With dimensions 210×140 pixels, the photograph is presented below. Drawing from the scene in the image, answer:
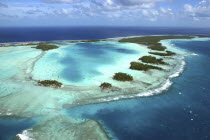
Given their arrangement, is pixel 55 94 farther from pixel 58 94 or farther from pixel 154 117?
pixel 154 117

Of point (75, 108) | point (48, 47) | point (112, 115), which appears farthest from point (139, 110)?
point (48, 47)

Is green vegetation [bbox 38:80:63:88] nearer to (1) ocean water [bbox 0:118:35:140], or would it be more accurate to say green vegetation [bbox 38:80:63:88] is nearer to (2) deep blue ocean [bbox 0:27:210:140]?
(2) deep blue ocean [bbox 0:27:210:140]

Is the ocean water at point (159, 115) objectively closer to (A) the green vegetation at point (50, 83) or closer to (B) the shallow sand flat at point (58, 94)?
(B) the shallow sand flat at point (58, 94)

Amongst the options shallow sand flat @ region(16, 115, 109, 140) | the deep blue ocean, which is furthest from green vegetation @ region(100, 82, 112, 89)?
shallow sand flat @ region(16, 115, 109, 140)

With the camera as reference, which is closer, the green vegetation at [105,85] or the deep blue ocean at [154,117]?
the deep blue ocean at [154,117]

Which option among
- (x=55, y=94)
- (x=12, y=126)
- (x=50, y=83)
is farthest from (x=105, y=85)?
(x=12, y=126)

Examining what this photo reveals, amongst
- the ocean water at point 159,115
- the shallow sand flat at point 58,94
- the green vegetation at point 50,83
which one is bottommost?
the ocean water at point 159,115

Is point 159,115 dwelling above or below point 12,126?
below

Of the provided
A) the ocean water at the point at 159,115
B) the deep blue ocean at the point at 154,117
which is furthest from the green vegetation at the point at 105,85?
the ocean water at the point at 159,115
